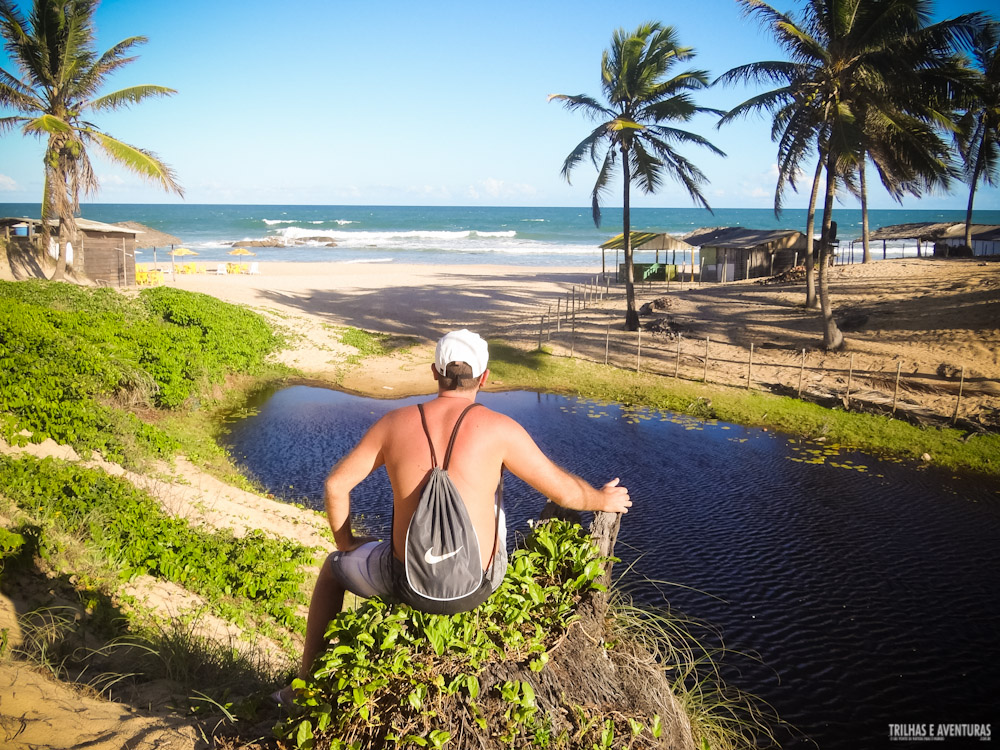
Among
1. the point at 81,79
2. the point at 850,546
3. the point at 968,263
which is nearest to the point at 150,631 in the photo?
the point at 850,546

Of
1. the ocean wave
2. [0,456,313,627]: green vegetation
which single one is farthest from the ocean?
[0,456,313,627]: green vegetation

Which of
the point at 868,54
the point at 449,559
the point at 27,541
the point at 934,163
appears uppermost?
the point at 868,54

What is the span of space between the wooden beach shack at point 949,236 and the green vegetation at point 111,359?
3536 cm

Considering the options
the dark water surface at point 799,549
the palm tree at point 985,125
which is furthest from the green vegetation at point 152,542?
the palm tree at point 985,125

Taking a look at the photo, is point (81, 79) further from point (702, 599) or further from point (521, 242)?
point (521, 242)

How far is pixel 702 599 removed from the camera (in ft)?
28.5

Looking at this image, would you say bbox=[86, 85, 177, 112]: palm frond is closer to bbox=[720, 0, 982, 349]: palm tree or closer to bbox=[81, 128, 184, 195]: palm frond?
bbox=[81, 128, 184, 195]: palm frond

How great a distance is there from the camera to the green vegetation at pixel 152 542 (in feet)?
22.5

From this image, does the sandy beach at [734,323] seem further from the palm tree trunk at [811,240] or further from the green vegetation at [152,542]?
the green vegetation at [152,542]

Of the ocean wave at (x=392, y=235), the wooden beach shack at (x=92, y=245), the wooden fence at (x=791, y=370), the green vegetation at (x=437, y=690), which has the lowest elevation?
the wooden fence at (x=791, y=370)

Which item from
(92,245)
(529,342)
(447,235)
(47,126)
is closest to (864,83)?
(529,342)

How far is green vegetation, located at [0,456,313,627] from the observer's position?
6.86 m

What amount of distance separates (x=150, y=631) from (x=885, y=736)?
21.2ft

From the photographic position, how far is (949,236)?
3878 cm
